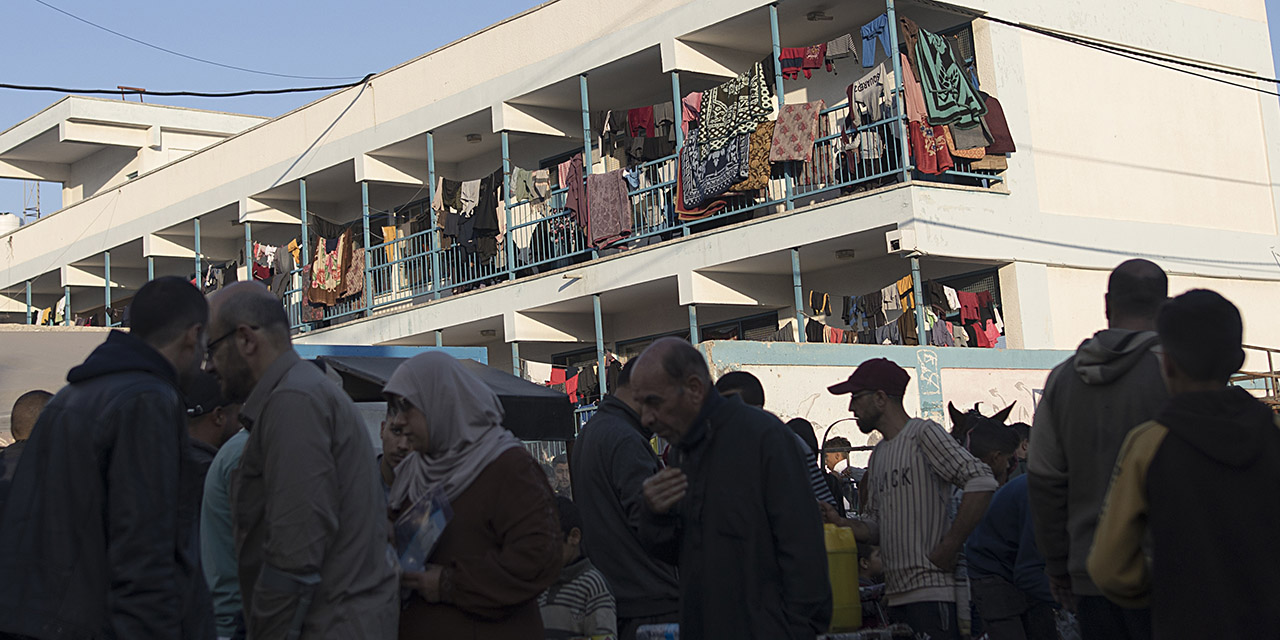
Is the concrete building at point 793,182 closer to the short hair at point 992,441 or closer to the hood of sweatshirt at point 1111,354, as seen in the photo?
the short hair at point 992,441

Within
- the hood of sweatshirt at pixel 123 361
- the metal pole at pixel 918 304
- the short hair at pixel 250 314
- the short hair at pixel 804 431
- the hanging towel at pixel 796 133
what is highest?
the hanging towel at pixel 796 133

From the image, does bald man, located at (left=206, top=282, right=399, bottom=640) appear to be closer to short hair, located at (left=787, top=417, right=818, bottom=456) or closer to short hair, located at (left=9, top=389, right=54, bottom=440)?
short hair, located at (left=9, top=389, right=54, bottom=440)

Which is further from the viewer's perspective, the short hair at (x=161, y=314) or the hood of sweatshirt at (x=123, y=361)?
the short hair at (x=161, y=314)

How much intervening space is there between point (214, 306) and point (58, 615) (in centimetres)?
96

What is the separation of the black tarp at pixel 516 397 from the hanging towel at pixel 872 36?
27.8 ft

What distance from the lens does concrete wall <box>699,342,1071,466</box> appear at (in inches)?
561

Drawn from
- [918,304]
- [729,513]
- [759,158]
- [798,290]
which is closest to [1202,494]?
[729,513]

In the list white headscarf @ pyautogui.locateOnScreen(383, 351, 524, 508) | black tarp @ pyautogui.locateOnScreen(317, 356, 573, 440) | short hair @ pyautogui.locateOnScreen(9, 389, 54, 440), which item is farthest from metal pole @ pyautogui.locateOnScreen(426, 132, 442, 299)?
white headscarf @ pyautogui.locateOnScreen(383, 351, 524, 508)

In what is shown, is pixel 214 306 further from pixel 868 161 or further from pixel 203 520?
pixel 868 161

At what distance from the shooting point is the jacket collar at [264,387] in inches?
144

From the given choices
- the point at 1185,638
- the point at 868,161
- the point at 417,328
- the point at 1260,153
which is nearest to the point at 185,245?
the point at 417,328

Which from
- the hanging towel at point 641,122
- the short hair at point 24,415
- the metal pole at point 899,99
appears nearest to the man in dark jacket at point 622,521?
the short hair at point 24,415

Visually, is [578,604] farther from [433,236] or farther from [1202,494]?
[433,236]

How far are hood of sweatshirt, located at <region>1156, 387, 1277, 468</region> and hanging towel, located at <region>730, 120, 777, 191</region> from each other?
13.6 m
